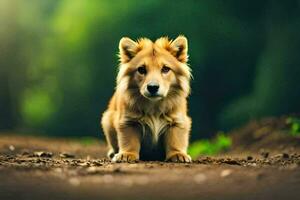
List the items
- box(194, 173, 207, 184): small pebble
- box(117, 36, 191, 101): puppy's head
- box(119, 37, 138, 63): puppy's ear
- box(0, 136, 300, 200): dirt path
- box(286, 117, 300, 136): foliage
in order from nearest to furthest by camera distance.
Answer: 1. box(0, 136, 300, 200): dirt path
2. box(194, 173, 207, 184): small pebble
3. box(117, 36, 191, 101): puppy's head
4. box(119, 37, 138, 63): puppy's ear
5. box(286, 117, 300, 136): foliage

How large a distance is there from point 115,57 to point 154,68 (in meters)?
12.2

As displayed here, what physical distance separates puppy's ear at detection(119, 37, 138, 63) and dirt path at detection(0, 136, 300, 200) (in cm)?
139

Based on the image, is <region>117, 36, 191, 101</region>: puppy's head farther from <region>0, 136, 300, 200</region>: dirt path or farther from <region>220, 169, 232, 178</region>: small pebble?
<region>220, 169, 232, 178</region>: small pebble

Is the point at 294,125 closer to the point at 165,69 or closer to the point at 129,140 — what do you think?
the point at 165,69

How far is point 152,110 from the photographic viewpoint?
740 centimetres

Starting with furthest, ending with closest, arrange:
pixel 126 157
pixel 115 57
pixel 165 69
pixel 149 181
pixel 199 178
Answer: pixel 115 57, pixel 165 69, pixel 126 157, pixel 199 178, pixel 149 181

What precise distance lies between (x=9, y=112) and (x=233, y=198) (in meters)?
17.7

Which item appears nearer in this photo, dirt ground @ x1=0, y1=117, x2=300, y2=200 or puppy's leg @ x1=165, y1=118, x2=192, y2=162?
dirt ground @ x1=0, y1=117, x2=300, y2=200

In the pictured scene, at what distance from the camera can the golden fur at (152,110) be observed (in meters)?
7.32

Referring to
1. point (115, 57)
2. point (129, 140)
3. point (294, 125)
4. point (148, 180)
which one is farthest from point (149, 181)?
point (115, 57)

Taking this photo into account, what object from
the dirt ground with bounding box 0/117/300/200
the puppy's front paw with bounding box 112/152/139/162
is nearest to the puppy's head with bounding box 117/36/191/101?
the puppy's front paw with bounding box 112/152/139/162

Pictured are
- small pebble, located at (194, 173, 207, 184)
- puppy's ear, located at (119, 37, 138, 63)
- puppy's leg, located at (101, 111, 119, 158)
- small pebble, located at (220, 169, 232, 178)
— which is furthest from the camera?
puppy's leg, located at (101, 111, 119, 158)

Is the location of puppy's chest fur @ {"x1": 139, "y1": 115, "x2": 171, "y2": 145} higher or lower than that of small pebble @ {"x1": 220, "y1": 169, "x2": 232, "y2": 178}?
higher

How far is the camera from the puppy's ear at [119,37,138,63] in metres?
7.71
